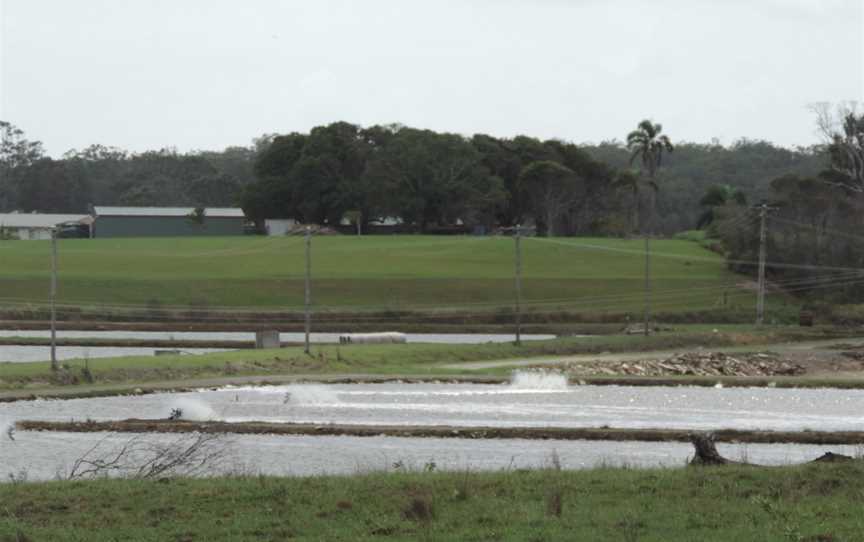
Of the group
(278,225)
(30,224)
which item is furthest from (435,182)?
(30,224)

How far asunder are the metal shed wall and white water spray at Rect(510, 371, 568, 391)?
11801 cm

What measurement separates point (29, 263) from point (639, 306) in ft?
172

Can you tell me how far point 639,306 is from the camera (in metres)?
99.3

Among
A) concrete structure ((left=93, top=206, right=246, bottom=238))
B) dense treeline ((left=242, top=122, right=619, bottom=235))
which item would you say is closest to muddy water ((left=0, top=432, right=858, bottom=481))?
dense treeline ((left=242, top=122, right=619, bottom=235))

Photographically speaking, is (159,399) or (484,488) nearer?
(484,488)

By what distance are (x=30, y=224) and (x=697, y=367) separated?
132822 mm

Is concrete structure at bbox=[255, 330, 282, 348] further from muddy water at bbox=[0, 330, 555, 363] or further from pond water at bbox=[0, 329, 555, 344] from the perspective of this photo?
pond water at bbox=[0, 329, 555, 344]

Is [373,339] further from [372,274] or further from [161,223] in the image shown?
[161,223]

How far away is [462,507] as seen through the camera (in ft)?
60.2

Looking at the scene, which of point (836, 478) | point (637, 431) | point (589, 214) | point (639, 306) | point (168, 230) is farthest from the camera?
point (168, 230)

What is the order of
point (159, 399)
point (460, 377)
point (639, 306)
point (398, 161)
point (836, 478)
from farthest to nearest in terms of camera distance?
point (398, 161)
point (639, 306)
point (460, 377)
point (159, 399)
point (836, 478)

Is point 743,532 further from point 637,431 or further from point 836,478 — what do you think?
point 637,431

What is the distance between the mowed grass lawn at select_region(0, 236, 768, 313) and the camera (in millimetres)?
99625

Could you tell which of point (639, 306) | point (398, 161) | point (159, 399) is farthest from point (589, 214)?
point (159, 399)
